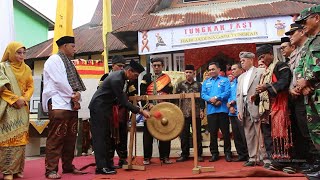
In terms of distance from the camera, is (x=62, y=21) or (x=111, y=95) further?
(x=62, y=21)

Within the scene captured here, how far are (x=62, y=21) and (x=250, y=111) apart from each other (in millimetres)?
4077

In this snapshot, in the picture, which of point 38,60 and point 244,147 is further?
point 38,60

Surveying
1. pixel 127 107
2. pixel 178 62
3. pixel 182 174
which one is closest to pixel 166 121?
pixel 127 107

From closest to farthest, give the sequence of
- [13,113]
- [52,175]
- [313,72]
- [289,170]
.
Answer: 1. [313,72]
2. [289,170]
3. [52,175]
4. [13,113]

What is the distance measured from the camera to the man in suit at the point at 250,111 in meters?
4.49

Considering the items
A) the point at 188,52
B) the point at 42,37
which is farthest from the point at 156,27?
the point at 42,37

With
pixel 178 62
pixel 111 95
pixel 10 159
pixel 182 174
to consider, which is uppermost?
pixel 178 62

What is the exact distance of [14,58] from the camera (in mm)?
4156

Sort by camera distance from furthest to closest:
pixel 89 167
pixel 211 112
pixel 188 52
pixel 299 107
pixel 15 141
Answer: pixel 188 52
pixel 211 112
pixel 89 167
pixel 15 141
pixel 299 107

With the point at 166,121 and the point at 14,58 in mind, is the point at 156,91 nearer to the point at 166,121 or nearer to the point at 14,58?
the point at 166,121

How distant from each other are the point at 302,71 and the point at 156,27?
5.73 metres

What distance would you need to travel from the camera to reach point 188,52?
33.9 ft

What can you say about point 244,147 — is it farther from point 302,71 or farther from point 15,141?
point 15,141

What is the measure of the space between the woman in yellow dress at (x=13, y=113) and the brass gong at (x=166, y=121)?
1.58 metres
